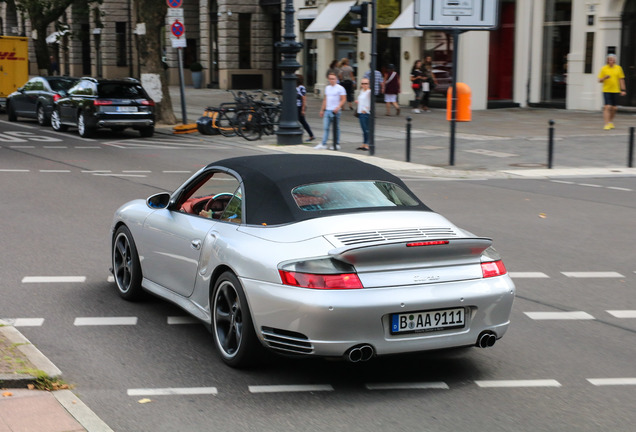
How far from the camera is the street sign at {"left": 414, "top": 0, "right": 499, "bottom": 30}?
18.8m

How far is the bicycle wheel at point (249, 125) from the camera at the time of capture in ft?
80.4

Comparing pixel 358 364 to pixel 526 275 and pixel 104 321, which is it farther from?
pixel 526 275

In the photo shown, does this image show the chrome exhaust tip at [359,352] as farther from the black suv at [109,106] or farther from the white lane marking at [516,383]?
the black suv at [109,106]

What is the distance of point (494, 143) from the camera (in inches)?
900

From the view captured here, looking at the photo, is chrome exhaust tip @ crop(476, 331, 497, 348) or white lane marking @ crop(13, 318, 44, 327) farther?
white lane marking @ crop(13, 318, 44, 327)

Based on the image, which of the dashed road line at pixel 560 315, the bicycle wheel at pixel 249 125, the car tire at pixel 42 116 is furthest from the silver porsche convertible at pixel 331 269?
the car tire at pixel 42 116

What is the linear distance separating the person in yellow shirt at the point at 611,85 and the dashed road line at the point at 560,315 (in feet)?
58.6

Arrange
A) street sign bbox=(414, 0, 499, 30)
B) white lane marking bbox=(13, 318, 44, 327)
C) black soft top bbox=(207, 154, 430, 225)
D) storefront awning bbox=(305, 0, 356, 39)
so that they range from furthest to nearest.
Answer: storefront awning bbox=(305, 0, 356, 39), street sign bbox=(414, 0, 499, 30), white lane marking bbox=(13, 318, 44, 327), black soft top bbox=(207, 154, 430, 225)

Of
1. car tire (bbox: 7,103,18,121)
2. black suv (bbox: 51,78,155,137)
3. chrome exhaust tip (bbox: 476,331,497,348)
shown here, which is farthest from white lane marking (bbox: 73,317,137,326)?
car tire (bbox: 7,103,18,121)

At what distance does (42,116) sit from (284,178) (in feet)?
78.3

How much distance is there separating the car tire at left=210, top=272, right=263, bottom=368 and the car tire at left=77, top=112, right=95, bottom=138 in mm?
19216

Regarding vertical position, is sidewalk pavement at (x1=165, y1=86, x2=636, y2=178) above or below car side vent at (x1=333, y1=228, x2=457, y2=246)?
below

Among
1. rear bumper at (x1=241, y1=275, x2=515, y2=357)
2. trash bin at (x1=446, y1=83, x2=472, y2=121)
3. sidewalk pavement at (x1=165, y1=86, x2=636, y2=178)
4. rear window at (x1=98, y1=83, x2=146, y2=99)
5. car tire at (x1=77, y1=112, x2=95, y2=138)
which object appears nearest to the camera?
rear bumper at (x1=241, y1=275, x2=515, y2=357)

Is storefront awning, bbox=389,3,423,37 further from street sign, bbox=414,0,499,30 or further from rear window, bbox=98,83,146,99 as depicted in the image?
street sign, bbox=414,0,499,30
